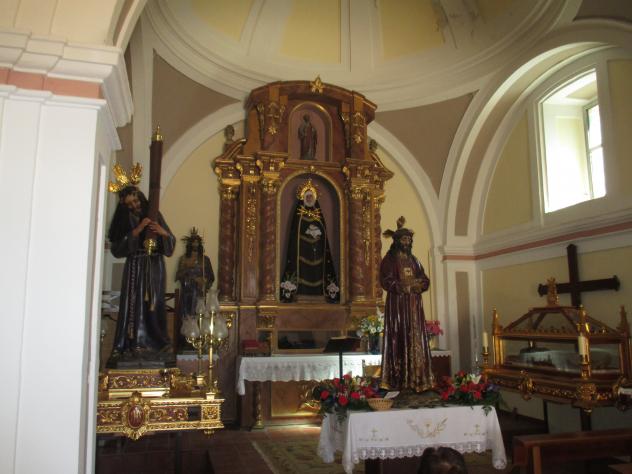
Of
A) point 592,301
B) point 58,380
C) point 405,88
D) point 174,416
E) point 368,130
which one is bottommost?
point 174,416

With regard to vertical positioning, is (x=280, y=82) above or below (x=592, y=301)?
above

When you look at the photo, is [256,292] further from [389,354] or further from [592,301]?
[592,301]

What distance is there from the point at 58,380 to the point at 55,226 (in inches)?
39.3

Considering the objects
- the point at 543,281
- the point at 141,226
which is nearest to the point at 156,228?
the point at 141,226

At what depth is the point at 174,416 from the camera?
4.79 meters

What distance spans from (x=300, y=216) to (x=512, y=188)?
395cm

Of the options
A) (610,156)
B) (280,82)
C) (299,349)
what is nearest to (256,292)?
(299,349)

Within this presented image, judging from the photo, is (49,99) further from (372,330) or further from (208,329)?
(372,330)

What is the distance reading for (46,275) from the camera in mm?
3705

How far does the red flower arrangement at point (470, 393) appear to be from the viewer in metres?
5.64

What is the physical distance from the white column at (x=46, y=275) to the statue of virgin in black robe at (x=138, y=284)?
1194 mm

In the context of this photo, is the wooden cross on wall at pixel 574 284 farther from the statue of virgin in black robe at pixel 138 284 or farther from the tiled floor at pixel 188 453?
the statue of virgin in black robe at pixel 138 284

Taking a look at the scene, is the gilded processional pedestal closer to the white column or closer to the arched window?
the arched window

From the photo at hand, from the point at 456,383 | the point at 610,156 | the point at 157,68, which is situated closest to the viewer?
the point at 456,383
